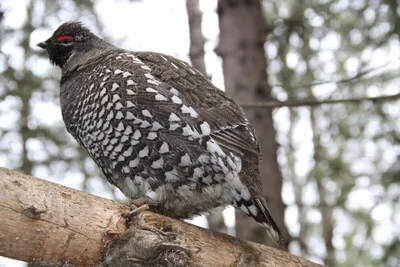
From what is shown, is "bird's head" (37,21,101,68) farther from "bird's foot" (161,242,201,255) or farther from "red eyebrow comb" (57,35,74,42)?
"bird's foot" (161,242,201,255)

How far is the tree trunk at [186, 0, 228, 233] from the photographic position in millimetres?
6953

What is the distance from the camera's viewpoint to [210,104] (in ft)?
13.8

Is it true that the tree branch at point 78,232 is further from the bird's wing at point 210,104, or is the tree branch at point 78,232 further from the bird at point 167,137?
the bird's wing at point 210,104

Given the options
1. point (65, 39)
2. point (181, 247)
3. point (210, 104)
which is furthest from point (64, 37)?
point (181, 247)

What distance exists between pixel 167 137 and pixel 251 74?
2426mm

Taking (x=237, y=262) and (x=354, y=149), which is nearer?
(x=237, y=262)

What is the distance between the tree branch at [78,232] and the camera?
2906 mm

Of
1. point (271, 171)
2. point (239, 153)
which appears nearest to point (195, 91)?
point (239, 153)

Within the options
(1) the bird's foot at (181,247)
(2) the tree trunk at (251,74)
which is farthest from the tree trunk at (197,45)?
(1) the bird's foot at (181,247)

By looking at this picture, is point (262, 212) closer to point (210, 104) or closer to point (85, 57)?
point (210, 104)

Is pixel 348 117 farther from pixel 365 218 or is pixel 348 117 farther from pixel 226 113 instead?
pixel 226 113

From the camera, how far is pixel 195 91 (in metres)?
4.21

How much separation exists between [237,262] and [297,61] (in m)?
6.07

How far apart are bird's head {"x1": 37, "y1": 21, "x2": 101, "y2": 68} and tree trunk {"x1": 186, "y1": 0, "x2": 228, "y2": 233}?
7.60 feet
